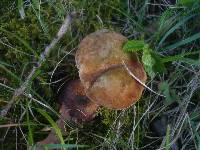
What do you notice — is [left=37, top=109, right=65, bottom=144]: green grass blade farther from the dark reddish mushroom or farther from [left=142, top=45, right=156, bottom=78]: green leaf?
[left=142, top=45, right=156, bottom=78]: green leaf

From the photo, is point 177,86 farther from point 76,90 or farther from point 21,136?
point 21,136

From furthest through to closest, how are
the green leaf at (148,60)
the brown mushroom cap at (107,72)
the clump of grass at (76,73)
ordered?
the clump of grass at (76,73), the green leaf at (148,60), the brown mushroom cap at (107,72)

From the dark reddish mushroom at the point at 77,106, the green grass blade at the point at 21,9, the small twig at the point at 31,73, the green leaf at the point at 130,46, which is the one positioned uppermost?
the green grass blade at the point at 21,9

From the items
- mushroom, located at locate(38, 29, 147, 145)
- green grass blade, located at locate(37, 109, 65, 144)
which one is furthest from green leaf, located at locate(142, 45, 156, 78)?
green grass blade, located at locate(37, 109, 65, 144)

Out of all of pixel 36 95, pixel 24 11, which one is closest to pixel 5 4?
pixel 24 11

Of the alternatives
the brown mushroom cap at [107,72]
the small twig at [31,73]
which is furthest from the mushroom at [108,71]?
the small twig at [31,73]

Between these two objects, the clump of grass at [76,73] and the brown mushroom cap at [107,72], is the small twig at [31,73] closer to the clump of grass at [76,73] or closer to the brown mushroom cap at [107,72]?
the clump of grass at [76,73]

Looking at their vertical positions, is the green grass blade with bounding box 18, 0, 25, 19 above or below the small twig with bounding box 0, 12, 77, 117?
above

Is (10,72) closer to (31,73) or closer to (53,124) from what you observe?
(31,73)

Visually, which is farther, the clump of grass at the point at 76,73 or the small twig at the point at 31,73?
the clump of grass at the point at 76,73
